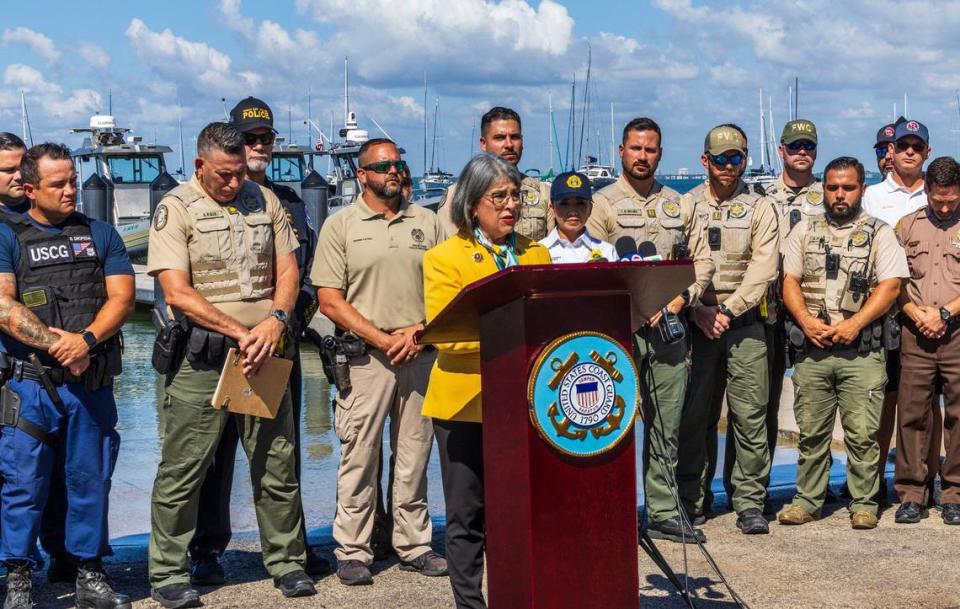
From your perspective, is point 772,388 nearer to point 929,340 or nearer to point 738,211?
point 929,340

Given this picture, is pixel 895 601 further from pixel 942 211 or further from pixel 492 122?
pixel 492 122

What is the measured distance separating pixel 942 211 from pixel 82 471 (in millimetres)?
4335

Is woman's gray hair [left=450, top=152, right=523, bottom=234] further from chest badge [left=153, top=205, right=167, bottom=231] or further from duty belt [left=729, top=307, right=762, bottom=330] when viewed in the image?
duty belt [left=729, top=307, right=762, bottom=330]

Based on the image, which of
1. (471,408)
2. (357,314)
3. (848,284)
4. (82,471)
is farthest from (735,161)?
(82,471)

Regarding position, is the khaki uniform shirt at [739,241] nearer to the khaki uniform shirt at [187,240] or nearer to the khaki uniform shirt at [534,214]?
the khaki uniform shirt at [534,214]

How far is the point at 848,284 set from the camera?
19.6 ft

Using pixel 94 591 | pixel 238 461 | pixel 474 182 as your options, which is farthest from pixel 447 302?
pixel 238 461

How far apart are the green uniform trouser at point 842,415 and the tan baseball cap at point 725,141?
3.55ft

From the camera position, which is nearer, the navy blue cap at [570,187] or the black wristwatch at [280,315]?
the black wristwatch at [280,315]

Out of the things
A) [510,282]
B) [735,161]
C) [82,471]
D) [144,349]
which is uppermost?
[735,161]

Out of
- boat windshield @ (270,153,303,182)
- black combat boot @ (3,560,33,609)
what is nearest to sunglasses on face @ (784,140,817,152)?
black combat boot @ (3,560,33,609)

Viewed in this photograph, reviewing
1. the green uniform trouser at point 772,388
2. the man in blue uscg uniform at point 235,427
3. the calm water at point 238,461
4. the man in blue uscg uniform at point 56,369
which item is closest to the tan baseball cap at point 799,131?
the green uniform trouser at point 772,388

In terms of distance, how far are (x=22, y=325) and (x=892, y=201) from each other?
15.6ft

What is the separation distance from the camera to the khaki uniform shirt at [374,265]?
5250 millimetres
